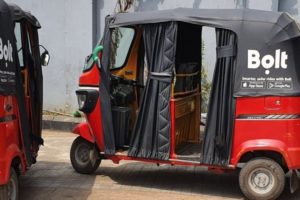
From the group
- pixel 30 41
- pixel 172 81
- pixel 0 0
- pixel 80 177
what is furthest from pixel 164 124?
pixel 0 0

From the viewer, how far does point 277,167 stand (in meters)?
6.27

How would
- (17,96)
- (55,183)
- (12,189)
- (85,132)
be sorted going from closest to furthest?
(12,189) → (17,96) → (55,183) → (85,132)

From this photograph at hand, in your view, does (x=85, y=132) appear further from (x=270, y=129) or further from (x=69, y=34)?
(x=69, y=34)

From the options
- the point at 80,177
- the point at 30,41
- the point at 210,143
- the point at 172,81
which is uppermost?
the point at 30,41

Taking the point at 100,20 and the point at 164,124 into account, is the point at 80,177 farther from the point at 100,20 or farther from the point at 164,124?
the point at 100,20

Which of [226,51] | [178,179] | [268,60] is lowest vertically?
[178,179]

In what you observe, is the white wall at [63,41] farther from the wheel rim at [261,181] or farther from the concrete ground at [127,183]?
the wheel rim at [261,181]

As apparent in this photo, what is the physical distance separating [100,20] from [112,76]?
524cm

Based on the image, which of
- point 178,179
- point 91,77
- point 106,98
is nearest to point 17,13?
point 91,77

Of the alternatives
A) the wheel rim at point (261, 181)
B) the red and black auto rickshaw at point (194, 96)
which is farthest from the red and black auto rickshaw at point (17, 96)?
the wheel rim at point (261, 181)

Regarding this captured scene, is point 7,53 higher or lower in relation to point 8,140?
higher

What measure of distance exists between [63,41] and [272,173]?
289 inches

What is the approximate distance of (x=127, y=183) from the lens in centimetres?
726

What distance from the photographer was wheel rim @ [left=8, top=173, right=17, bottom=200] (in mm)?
5523
